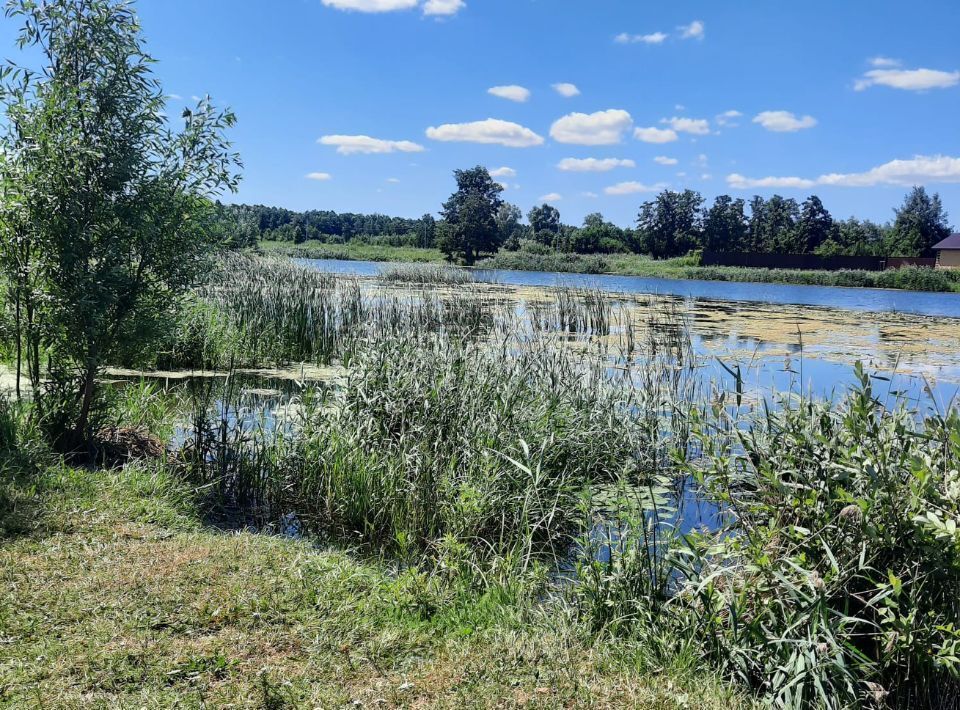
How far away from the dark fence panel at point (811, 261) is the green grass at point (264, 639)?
2057 inches

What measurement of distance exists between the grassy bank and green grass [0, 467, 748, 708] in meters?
43.5

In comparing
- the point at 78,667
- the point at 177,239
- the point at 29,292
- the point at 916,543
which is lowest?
the point at 78,667

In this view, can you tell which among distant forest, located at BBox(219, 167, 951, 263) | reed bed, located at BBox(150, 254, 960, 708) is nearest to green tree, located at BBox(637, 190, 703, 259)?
distant forest, located at BBox(219, 167, 951, 263)

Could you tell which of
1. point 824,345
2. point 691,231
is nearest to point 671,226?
point 691,231

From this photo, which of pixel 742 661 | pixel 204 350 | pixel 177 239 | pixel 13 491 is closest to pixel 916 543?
pixel 742 661

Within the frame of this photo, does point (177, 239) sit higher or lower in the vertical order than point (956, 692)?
higher

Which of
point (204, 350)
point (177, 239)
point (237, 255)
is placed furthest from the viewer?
point (237, 255)

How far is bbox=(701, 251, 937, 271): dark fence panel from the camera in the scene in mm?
49938

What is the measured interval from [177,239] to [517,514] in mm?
3563

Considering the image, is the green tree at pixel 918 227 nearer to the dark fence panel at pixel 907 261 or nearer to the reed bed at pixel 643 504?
the dark fence panel at pixel 907 261

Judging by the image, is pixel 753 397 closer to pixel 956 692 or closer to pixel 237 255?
pixel 956 692

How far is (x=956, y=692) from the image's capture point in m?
2.89

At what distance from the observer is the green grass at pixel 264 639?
256 cm

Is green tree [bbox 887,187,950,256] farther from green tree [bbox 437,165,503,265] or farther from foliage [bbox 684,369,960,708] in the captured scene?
foliage [bbox 684,369,960,708]
